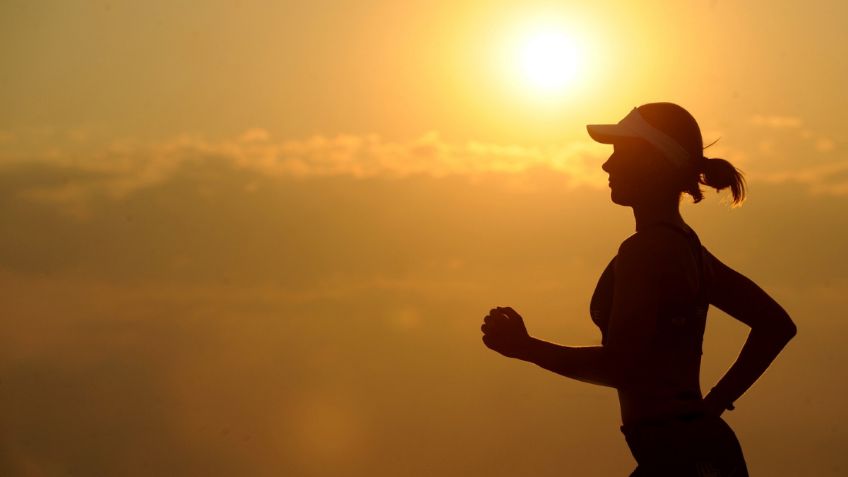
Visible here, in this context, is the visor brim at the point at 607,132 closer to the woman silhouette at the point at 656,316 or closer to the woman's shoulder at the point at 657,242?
the woman silhouette at the point at 656,316

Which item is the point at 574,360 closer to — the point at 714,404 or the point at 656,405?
the point at 656,405

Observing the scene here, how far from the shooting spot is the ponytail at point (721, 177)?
216 inches

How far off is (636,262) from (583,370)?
1.46 feet

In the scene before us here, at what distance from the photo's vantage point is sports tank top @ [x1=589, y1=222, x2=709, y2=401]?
518 centimetres

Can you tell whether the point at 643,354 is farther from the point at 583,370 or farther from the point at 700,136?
the point at 700,136

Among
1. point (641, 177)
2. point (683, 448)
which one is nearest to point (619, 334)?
point (683, 448)

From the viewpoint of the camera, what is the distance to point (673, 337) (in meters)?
5.21

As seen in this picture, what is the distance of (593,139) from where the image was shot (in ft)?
18.4

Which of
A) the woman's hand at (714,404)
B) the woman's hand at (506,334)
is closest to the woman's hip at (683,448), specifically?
the woman's hand at (714,404)

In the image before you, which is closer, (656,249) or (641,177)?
(656,249)

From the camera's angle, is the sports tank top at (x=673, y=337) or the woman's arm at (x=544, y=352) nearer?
the woman's arm at (x=544, y=352)

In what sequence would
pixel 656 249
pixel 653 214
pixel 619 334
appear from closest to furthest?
pixel 619 334, pixel 656 249, pixel 653 214

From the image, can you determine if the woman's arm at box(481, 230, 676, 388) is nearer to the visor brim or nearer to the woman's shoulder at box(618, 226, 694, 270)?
the woman's shoulder at box(618, 226, 694, 270)

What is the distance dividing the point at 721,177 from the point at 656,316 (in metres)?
0.74
